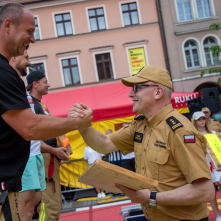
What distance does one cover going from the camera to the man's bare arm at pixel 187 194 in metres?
1.82

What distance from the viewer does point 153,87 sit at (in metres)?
2.20

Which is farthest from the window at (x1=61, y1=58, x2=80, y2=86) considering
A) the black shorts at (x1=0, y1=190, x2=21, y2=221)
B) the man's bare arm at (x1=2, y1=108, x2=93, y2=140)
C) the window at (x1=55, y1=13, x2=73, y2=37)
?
the black shorts at (x1=0, y1=190, x2=21, y2=221)

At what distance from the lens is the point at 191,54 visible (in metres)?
18.7

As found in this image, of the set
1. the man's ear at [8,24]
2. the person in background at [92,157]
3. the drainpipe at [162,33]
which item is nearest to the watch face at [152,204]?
the man's ear at [8,24]

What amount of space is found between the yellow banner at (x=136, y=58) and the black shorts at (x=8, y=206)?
1726 centimetres

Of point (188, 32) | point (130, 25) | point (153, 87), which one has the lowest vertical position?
point (153, 87)

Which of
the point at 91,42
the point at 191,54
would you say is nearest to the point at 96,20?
the point at 91,42

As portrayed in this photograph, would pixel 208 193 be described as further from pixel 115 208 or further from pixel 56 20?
pixel 56 20

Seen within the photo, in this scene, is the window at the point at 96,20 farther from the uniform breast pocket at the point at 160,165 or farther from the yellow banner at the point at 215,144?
the uniform breast pocket at the point at 160,165

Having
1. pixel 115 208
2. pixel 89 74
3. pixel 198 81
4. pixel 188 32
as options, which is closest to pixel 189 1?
pixel 188 32

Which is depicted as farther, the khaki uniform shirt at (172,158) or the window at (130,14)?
the window at (130,14)

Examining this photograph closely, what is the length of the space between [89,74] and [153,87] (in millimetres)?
16525

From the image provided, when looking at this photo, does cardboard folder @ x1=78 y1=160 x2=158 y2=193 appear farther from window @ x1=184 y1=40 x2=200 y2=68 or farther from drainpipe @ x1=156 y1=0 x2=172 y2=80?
window @ x1=184 y1=40 x2=200 y2=68

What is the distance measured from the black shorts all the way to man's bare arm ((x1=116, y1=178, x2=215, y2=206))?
67 cm
